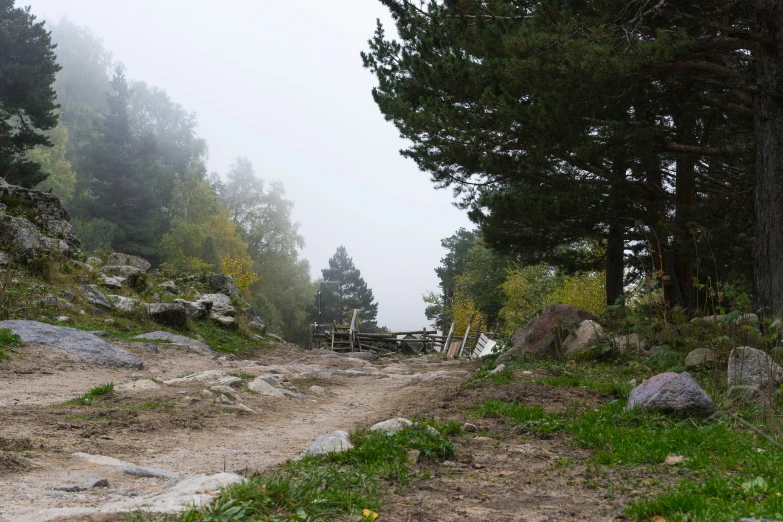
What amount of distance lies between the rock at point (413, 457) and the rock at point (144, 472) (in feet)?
5.57

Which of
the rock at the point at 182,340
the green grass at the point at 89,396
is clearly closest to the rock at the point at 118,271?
the rock at the point at 182,340

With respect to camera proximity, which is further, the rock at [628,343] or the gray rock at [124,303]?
the gray rock at [124,303]

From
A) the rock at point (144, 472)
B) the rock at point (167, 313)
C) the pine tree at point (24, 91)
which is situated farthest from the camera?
the pine tree at point (24, 91)

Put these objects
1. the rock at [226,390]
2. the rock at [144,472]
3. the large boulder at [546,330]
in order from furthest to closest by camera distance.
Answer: the large boulder at [546,330] < the rock at [226,390] < the rock at [144,472]

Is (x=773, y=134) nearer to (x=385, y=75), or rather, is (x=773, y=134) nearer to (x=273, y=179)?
(x=385, y=75)

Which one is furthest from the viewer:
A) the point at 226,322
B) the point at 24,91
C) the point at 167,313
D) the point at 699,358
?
the point at 24,91

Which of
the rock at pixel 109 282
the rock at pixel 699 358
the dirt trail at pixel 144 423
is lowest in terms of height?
the dirt trail at pixel 144 423

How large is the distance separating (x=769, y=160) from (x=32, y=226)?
16.8 m

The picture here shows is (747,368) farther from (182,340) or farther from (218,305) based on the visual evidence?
(218,305)

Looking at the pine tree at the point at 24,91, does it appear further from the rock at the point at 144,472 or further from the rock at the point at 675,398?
the rock at the point at 675,398

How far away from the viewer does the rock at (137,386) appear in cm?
735

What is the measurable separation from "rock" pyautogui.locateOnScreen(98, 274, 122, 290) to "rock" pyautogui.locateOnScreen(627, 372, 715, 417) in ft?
48.5

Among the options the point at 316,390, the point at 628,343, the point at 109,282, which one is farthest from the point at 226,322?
the point at 628,343

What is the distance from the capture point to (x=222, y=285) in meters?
22.9
